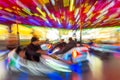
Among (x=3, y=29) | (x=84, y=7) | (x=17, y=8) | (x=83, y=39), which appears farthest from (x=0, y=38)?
(x=84, y=7)

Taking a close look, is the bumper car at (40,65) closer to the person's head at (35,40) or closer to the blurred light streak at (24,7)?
the person's head at (35,40)

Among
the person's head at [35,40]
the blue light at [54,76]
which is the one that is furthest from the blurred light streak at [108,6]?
the blue light at [54,76]

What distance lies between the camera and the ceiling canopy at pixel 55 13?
17.7 ft

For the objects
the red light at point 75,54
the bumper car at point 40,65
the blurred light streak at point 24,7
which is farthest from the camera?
the red light at point 75,54

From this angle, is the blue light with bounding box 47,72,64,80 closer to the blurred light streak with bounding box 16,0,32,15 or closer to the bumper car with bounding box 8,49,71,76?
the bumper car with bounding box 8,49,71,76

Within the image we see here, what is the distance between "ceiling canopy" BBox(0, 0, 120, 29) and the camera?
17.7 feet

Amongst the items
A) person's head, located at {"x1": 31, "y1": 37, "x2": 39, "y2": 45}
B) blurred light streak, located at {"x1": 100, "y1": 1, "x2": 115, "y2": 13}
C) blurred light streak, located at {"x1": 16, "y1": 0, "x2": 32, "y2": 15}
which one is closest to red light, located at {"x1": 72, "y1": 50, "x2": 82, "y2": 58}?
person's head, located at {"x1": 31, "y1": 37, "x2": 39, "y2": 45}

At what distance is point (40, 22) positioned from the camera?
17.6 ft

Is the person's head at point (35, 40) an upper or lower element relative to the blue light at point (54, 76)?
upper

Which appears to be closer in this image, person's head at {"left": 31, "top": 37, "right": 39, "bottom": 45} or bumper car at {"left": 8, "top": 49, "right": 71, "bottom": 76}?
bumper car at {"left": 8, "top": 49, "right": 71, "bottom": 76}

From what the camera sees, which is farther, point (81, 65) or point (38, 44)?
point (81, 65)

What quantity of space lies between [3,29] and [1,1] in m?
1.96

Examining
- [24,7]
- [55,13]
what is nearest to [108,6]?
[55,13]

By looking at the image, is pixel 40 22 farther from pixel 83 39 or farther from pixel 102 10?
pixel 102 10
